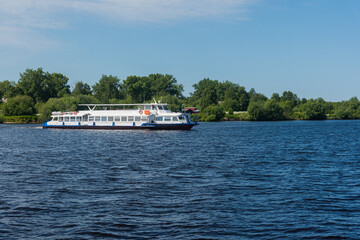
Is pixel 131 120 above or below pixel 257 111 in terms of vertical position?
below

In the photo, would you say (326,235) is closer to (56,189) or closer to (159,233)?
(159,233)

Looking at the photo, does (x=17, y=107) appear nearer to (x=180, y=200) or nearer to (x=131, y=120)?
(x=131, y=120)

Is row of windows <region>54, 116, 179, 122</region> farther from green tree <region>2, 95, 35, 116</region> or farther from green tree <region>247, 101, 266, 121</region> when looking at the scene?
green tree <region>247, 101, 266, 121</region>

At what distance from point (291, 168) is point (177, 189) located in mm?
12686

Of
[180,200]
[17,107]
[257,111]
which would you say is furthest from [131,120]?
[257,111]

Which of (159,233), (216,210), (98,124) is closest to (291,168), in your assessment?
(216,210)

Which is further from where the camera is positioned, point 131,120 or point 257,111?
point 257,111

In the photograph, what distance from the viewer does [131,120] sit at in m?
95.6

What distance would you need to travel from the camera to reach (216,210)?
62.0ft

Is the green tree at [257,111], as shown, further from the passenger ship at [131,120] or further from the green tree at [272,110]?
the passenger ship at [131,120]

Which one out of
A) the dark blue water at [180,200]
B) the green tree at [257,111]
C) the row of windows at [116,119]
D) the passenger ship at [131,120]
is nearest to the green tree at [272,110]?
the green tree at [257,111]

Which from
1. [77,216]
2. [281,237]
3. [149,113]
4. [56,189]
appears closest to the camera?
[281,237]

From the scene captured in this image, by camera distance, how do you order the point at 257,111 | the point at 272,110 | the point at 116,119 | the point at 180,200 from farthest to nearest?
the point at 272,110, the point at 257,111, the point at 116,119, the point at 180,200

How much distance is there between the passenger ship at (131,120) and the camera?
298ft
